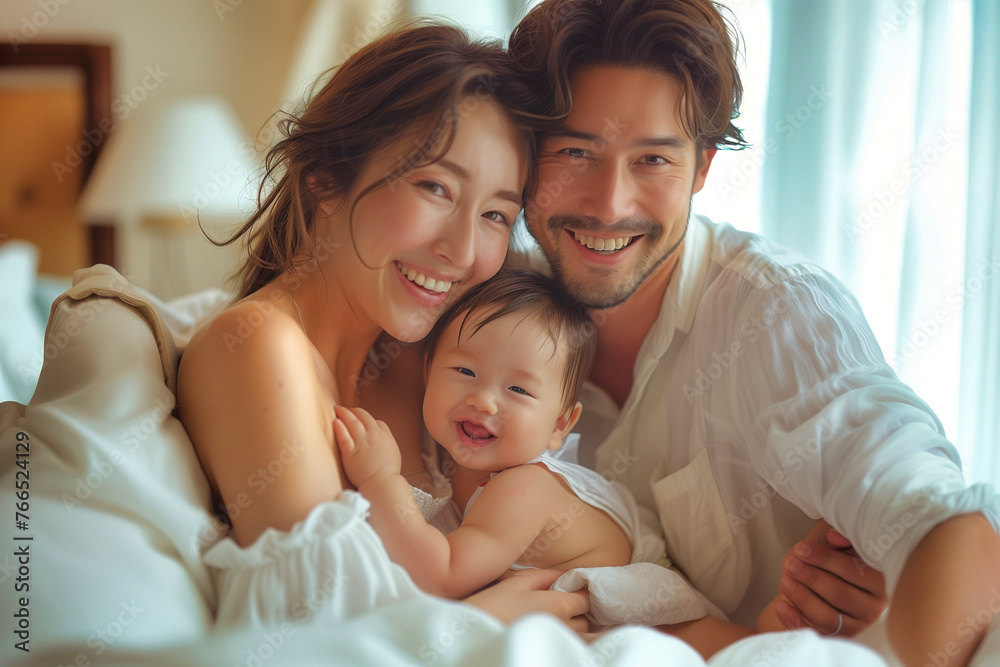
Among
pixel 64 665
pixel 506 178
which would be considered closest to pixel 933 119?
pixel 506 178

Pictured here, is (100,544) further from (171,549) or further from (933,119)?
(933,119)

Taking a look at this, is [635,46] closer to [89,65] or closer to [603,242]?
[603,242]

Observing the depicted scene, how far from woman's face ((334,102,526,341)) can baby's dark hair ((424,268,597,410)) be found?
43mm

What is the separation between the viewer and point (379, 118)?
85 centimetres

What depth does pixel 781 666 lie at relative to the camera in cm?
60

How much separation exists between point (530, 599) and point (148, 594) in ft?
1.31

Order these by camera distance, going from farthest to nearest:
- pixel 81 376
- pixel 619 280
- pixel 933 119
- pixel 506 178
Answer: pixel 933 119, pixel 619 280, pixel 506 178, pixel 81 376

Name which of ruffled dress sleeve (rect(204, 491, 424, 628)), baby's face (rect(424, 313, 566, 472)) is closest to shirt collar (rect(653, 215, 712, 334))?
baby's face (rect(424, 313, 566, 472))

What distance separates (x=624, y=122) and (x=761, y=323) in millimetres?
338

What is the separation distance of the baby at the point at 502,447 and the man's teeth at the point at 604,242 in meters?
0.09

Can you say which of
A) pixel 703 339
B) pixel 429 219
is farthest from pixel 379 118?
pixel 703 339

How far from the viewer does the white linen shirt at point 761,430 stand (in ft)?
2.35

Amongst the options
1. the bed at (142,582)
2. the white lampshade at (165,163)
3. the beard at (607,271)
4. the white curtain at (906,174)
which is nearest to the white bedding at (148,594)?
the bed at (142,582)

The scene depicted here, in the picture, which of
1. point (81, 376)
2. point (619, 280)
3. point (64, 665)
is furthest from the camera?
point (619, 280)
